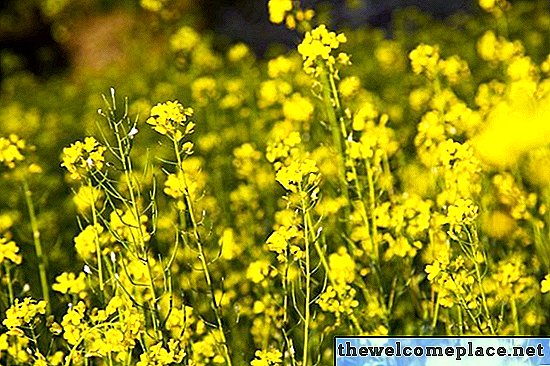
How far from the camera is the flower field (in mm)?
2635

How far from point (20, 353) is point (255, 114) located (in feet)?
9.10

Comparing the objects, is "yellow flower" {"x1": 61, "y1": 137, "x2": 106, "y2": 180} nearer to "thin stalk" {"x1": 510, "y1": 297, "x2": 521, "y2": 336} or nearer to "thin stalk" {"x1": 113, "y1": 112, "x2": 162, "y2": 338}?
"thin stalk" {"x1": 113, "y1": 112, "x2": 162, "y2": 338}

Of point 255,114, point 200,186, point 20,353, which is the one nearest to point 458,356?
point 20,353

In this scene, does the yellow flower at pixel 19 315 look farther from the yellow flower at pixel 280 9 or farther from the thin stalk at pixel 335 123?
the yellow flower at pixel 280 9

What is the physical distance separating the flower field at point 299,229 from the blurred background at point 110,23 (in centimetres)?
339

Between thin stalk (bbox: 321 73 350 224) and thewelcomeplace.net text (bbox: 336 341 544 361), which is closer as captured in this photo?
thewelcomeplace.net text (bbox: 336 341 544 361)

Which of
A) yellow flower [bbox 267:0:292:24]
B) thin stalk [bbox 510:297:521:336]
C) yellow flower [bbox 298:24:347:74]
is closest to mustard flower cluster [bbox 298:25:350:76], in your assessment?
yellow flower [bbox 298:24:347:74]

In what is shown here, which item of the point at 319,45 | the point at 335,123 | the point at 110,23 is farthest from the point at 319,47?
the point at 110,23

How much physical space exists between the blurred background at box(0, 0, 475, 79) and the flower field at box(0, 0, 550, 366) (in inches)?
134

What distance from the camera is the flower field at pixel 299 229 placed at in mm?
2635

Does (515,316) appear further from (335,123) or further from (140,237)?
(140,237)

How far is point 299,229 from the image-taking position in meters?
3.49

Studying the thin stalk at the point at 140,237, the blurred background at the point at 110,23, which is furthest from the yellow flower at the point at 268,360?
the blurred background at the point at 110,23

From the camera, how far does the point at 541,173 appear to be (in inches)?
149
